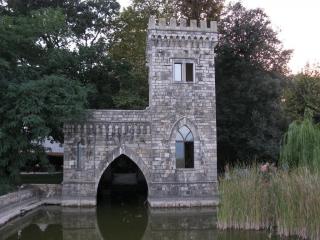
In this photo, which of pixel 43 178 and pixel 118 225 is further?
pixel 43 178

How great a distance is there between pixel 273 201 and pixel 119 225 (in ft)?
17.0

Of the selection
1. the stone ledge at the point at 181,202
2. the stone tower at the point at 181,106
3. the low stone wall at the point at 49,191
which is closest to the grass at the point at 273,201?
the stone ledge at the point at 181,202

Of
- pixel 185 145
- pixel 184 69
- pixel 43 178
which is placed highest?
pixel 184 69

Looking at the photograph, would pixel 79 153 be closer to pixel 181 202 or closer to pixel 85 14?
pixel 181 202

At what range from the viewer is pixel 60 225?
44.1 ft

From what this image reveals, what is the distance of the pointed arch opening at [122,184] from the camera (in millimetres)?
20219

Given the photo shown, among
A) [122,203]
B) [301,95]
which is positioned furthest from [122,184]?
[301,95]

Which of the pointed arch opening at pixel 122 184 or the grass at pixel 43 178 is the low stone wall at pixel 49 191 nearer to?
the pointed arch opening at pixel 122 184

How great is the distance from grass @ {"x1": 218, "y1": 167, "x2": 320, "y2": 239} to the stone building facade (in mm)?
5921

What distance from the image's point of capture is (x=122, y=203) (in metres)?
18.8

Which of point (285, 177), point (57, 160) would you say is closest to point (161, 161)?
point (285, 177)

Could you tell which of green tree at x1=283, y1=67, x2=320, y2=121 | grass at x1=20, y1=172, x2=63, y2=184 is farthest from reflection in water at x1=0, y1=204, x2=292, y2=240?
green tree at x1=283, y1=67, x2=320, y2=121

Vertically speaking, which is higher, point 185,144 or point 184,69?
point 184,69

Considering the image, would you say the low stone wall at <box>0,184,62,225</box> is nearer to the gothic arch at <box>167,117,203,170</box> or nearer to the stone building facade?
the stone building facade
